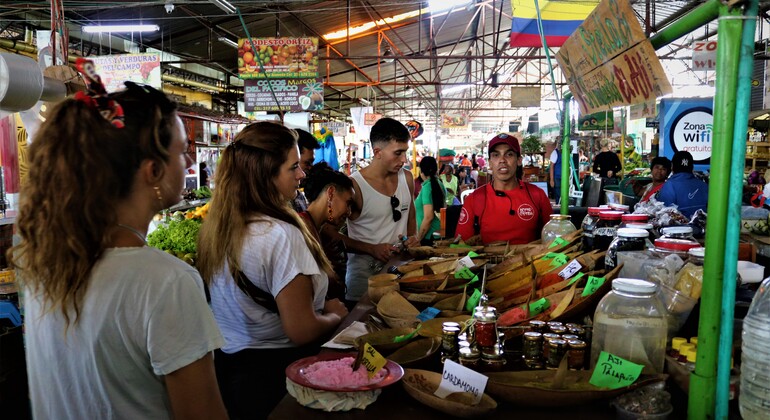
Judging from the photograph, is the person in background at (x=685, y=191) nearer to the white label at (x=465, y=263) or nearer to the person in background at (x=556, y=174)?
the white label at (x=465, y=263)

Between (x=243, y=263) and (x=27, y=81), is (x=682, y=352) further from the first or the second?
(x=27, y=81)

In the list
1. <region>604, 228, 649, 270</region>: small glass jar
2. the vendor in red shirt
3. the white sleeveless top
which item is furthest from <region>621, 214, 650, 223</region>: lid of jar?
the white sleeveless top

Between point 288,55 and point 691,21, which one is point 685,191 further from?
point 288,55

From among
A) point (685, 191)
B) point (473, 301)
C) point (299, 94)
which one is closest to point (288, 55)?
point (299, 94)

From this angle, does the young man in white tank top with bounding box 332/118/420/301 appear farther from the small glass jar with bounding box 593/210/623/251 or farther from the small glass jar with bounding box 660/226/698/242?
the small glass jar with bounding box 660/226/698/242

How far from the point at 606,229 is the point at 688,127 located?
Result: 8.06 m

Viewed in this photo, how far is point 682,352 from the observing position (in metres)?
1.44

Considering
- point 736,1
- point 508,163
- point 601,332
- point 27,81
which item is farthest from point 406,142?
point 736,1

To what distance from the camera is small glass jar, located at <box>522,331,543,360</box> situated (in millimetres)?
1571

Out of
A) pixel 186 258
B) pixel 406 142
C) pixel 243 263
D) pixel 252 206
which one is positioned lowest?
pixel 186 258

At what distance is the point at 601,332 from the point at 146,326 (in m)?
1.14

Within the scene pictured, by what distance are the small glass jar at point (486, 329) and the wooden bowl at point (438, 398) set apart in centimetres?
17

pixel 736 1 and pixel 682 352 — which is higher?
pixel 736 1

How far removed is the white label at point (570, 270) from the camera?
2.09m
